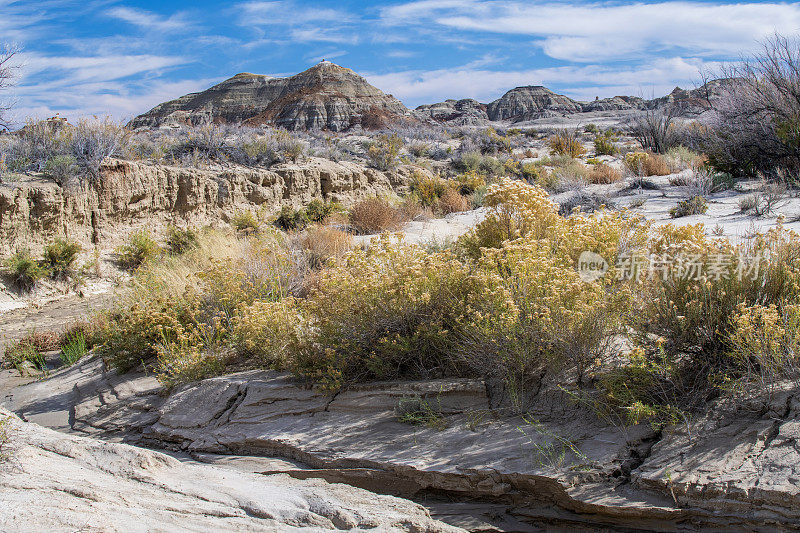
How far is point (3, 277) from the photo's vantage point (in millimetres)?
10195

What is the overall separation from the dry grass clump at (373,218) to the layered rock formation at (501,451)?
7.39 meters

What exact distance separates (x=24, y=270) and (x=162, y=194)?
11.6ft

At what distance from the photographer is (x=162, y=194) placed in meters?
13.0

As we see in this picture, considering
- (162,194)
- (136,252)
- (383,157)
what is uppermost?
(383,157)

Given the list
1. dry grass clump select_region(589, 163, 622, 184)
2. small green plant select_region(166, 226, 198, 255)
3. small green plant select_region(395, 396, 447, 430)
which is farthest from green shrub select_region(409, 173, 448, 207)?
small green plant select_region(395, 396, 447, 430)

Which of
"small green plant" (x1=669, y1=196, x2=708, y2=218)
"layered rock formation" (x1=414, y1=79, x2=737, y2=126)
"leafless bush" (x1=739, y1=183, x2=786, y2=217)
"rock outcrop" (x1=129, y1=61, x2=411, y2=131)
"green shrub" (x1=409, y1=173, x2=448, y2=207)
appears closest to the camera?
"leafless bush" (x1=739, y1=183, x2=786, y2=217)

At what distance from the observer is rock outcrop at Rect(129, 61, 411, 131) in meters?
37.3

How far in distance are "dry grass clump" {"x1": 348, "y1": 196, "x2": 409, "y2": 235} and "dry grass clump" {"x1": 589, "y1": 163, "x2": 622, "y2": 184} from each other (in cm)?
552

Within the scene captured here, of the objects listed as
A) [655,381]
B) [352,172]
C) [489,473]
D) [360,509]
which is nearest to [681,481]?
[655,381]

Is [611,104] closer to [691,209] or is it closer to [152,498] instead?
[691,209]

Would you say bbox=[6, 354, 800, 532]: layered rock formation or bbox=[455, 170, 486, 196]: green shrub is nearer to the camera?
bbox=[6, 354, 800, 532]: layered rock formation

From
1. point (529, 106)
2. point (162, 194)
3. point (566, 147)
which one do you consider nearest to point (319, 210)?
point (162, 194)

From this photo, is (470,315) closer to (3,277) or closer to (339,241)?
(339,241)

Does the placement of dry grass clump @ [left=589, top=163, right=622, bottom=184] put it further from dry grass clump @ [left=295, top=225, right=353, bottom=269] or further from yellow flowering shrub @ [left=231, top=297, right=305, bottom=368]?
yellow flowering shrub @ [left=231, top=297, right=305, bottom=368]
